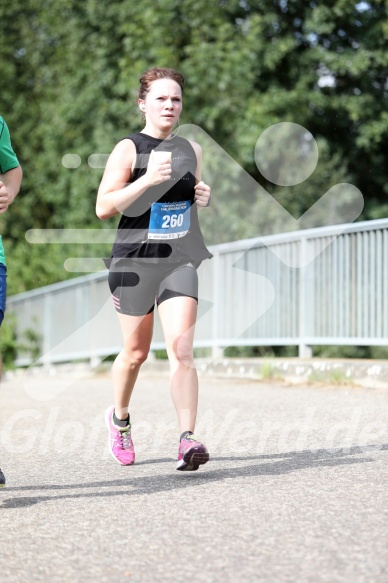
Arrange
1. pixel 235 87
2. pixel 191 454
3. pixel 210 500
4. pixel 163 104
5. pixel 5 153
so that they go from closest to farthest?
pixel 210 500 → pixel 5 153 → pixel 191 454 → pixel 163 104 → pixel 235 87

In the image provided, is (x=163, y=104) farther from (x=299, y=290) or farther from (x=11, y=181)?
(x=299, y=290)

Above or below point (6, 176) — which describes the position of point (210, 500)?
below

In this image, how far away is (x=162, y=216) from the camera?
5406 millimetres

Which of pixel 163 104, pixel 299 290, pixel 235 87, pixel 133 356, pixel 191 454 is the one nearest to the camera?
pixel 191 454

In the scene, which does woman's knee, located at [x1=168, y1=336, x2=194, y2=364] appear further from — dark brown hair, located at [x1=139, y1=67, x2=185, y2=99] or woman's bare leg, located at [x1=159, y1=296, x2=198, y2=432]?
dark brown hair, located at [x1=139, y1=67, x2=185, y2=99]

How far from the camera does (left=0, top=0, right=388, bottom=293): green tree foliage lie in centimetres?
2150

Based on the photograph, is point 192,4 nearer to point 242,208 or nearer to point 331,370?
point 242,208

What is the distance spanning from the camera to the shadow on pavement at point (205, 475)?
4910 millimetres

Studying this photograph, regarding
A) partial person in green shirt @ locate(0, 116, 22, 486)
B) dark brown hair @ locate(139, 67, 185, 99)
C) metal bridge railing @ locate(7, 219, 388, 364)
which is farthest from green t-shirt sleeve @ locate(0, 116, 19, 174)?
metal bridge railing @ locate(7, 219, 388, 364)

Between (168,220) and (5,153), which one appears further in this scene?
(168,220)

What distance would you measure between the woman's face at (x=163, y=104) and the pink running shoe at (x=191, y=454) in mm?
1509

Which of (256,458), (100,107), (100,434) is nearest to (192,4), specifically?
(100,107)

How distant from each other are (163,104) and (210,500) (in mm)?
1967

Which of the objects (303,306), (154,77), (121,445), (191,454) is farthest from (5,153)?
(303,306)
